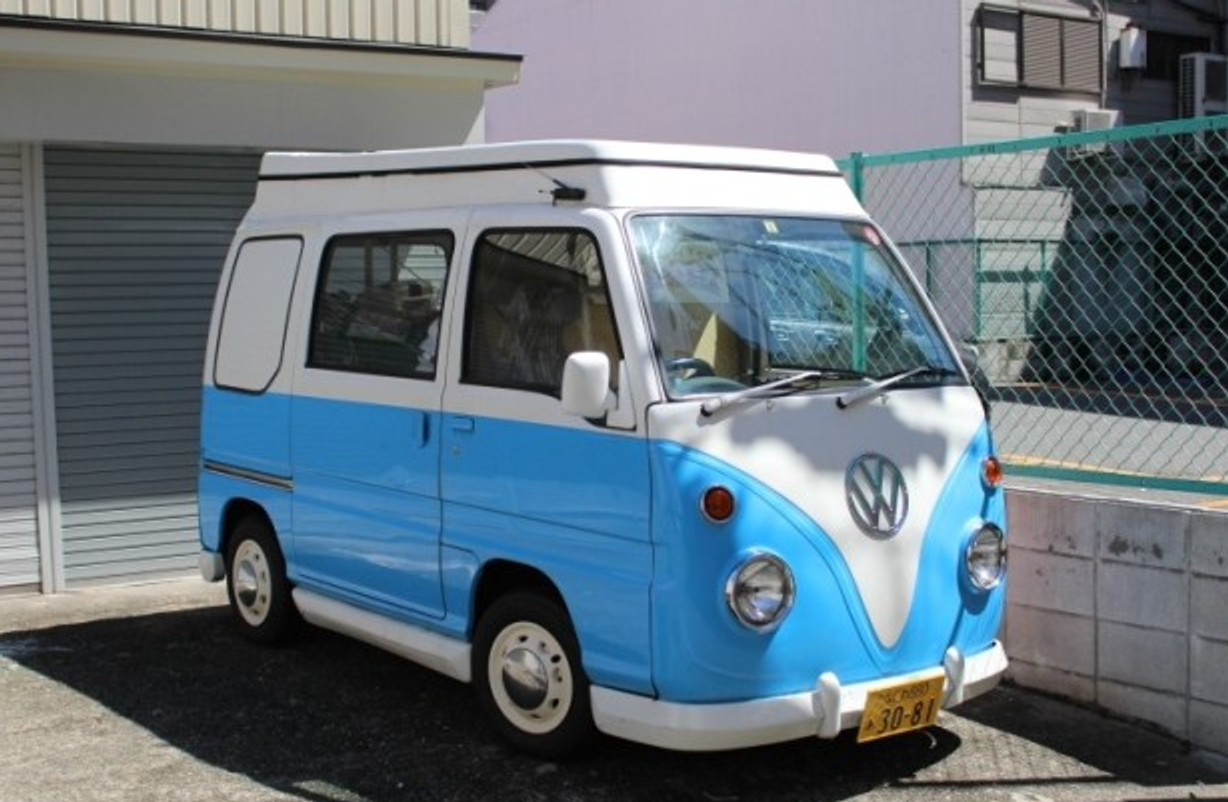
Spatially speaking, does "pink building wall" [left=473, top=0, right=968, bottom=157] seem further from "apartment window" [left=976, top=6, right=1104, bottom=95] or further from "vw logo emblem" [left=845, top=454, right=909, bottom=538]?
"vw logo emblem" [left=845, top=454, right=909, bottom=538]

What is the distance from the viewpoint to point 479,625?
539 cm

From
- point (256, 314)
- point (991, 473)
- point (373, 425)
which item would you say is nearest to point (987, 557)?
point (991, 473)

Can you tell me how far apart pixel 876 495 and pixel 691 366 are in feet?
2.55

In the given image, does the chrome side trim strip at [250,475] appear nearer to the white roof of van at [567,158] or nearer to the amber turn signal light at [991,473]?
the white roof of van at [567,158]

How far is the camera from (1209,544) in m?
5.32

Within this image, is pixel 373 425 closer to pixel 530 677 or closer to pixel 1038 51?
pixel 530 677

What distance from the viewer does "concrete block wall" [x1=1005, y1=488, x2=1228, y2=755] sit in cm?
536

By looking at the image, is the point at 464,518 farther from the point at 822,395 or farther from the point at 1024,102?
the point at 1024,102

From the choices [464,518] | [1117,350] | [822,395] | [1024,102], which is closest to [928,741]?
[822,395]

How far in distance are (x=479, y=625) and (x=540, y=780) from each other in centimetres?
63

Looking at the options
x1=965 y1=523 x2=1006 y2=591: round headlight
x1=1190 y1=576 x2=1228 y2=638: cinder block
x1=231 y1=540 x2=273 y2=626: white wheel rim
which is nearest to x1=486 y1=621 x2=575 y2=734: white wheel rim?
x1=965 y1=523 x2=1006 y2=591: round headlight

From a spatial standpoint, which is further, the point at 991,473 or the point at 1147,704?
the point at 1147,704

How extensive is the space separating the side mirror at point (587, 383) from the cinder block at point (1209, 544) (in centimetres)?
233

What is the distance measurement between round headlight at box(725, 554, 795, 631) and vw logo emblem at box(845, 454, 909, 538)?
39 cm
